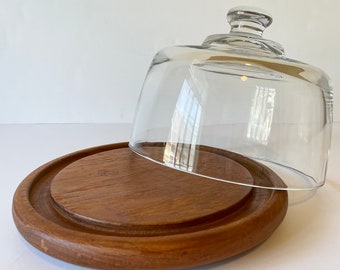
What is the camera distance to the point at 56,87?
0.91m

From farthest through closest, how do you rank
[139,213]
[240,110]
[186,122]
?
[240,110]
[186,122]
[139,213]

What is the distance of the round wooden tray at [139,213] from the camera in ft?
0.99

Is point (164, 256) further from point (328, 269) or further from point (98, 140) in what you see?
point (98, 140)

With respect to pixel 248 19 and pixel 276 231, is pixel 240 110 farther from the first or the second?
pixel 276 231

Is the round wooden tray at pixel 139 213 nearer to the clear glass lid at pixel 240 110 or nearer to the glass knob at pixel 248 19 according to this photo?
the clear glass lid at pixel 240 110

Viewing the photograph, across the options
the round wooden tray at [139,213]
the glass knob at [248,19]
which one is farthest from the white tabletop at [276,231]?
the glass knob at [248,19]

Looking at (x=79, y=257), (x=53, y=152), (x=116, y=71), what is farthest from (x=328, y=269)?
(x=116, y=71)

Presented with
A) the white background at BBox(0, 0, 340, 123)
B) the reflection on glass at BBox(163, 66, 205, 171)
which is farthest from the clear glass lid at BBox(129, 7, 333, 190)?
the white background at BBox(0, 0, 340, 123)

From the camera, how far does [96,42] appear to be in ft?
2.96

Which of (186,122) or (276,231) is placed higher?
(186,122)

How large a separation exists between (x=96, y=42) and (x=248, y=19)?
0.48 m

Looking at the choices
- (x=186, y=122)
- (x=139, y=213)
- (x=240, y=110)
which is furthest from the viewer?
(x=240, y=110)

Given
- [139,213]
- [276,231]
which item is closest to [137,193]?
[139,213]

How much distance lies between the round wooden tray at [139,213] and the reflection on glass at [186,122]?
0.10 feet
